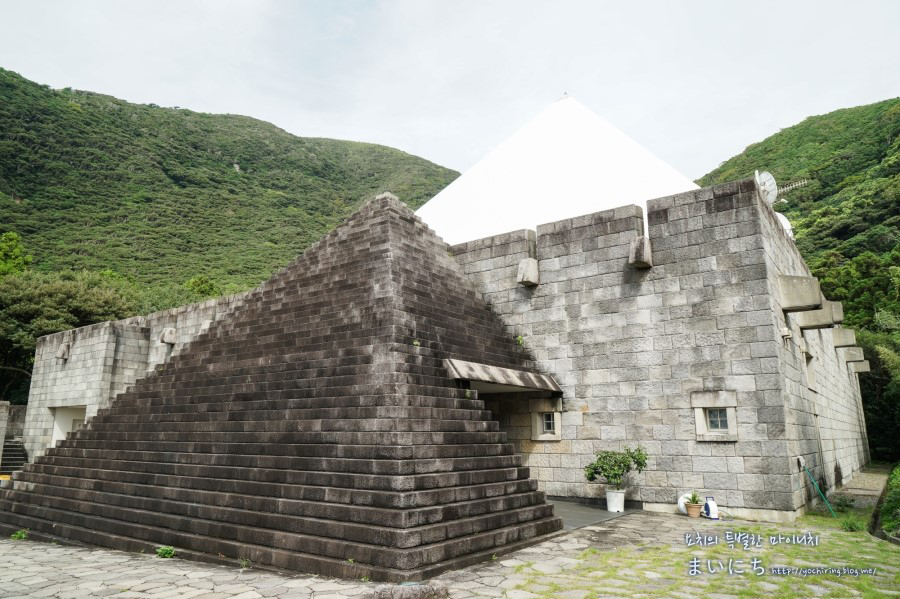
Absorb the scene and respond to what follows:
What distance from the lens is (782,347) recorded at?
8.70m

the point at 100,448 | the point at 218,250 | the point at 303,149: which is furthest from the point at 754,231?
the point at 303,149

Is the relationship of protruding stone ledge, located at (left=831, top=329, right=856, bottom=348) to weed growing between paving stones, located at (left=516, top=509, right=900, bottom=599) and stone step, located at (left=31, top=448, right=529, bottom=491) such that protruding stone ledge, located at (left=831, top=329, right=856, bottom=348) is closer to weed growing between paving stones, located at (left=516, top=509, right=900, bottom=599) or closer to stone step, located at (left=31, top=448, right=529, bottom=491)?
weed growing between paving stones, located at (left=516, top=509, right=900, bottom=599)

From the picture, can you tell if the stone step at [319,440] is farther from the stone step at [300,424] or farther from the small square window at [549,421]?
the small square window at [549,421]

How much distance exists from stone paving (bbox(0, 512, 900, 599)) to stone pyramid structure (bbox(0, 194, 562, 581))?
36 cm

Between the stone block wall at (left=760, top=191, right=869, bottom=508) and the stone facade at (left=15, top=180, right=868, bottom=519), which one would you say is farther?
the stone block wall at (left=760, top=191, right=869, bottom=508)

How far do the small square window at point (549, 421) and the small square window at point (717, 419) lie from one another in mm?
2704

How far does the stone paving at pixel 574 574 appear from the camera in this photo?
471 cm

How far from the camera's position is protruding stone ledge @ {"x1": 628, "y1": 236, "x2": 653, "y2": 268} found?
945 cm

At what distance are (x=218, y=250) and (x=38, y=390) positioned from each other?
3059cm

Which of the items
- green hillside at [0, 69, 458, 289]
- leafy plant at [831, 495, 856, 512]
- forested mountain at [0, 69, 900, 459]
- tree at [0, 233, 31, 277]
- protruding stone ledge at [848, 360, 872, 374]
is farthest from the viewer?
green hillside at [0, 69, 458, 289]

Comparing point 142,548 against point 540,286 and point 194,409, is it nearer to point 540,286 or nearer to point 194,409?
point 194,409

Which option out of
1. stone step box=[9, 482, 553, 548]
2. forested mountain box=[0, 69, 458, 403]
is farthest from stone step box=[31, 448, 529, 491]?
forested mountain box=[0, 69, 458, 403]

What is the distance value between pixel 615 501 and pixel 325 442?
195 inches

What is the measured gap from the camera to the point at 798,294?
29.7 ft
